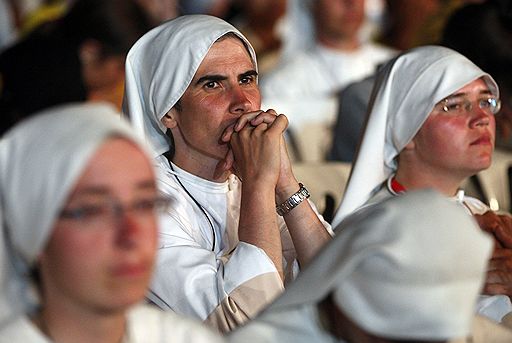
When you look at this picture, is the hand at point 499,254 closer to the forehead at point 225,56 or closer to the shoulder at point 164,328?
the forehead at point 225,56

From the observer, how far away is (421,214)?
2.15 m

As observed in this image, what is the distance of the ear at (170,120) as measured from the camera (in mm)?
3420

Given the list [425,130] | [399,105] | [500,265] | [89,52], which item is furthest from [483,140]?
[89,52]

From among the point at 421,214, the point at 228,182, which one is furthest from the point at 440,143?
the point at 421,214

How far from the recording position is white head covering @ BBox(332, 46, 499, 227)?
145 inches

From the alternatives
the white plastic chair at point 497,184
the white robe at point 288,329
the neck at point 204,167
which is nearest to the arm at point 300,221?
the neck at point 204,167

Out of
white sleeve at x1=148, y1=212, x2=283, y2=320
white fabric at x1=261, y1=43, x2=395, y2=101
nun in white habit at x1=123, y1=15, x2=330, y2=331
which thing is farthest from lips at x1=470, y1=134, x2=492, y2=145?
white fabric at x1=261, y1=43, x2=395, y2=101

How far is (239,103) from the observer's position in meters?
3.34

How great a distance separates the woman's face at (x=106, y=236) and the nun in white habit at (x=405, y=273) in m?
0.38

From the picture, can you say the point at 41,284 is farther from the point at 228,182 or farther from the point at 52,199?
the point at 228,182

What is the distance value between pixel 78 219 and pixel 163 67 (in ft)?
4.67

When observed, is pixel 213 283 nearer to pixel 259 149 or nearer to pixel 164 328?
pixel 259 149

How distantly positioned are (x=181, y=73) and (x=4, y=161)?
1.27 m

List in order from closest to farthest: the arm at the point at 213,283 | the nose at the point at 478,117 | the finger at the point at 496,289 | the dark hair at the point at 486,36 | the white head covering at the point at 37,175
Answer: the white head covering at the point at 37,175 → the arm at the point at 213,283 → the finger at the point at 496,289 → the nose at the point at 478,117 → the dark hair at the point at 486,36
